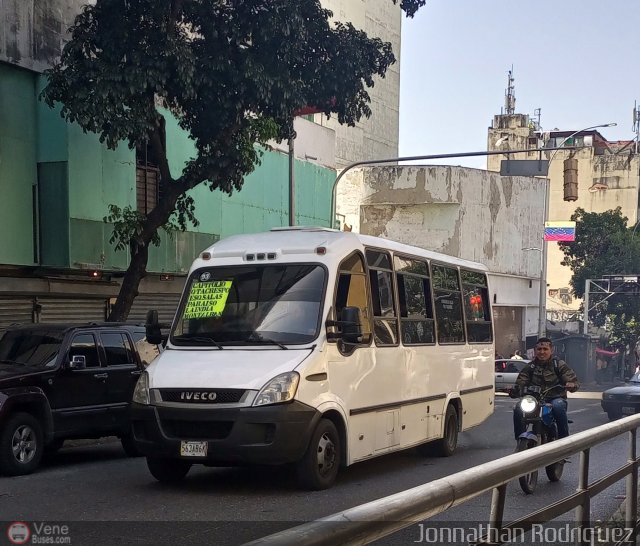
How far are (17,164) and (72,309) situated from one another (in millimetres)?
3505

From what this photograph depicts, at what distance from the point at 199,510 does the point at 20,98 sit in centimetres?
1211

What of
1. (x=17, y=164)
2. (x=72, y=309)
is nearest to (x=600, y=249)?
(x=72, y=309)

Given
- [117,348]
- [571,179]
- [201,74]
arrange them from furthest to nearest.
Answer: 1. [571,179]
2. [201,74]
3. [117,348]

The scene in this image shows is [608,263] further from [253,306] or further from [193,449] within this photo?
[193,449]

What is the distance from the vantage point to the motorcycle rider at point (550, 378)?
408 inches

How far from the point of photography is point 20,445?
10648mm

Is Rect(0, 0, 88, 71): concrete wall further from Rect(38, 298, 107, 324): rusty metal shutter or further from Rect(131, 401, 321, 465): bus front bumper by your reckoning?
Rect(131, 401, 321, 465): bus front bumper

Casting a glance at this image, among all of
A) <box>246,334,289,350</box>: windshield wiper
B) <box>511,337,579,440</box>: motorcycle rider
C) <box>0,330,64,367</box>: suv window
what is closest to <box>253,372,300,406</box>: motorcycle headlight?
<box>246,334,289,350</box>: windshield wiper

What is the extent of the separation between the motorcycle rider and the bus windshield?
2645mm

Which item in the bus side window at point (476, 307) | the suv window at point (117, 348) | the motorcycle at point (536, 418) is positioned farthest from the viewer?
the bus side window at point (476, 307)

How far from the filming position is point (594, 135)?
77.6 metres

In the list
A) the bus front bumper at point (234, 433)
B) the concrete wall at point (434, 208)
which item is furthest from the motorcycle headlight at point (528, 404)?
the concrete wall at point (434, 208)

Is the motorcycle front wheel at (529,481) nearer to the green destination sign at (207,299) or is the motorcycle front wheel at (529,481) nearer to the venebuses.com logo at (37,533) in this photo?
the venebuses.com logo at (37,533)

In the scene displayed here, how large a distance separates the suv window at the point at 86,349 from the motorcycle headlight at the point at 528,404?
5.63 m
